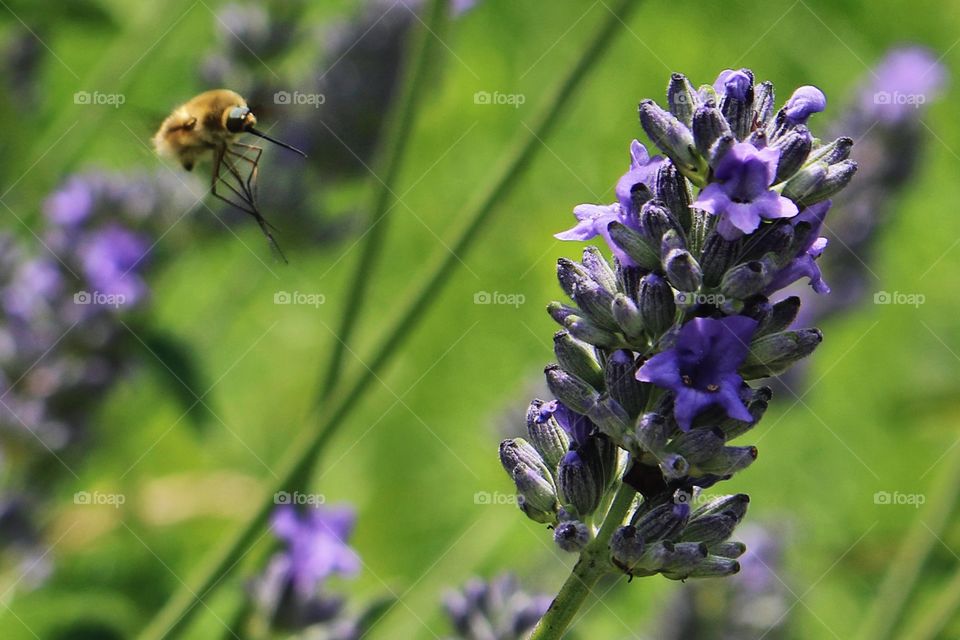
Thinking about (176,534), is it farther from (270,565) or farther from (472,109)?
(472,109)

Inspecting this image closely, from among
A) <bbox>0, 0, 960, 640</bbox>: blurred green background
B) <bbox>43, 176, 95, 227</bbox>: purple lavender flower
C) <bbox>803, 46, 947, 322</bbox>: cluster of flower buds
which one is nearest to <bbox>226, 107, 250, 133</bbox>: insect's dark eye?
<bbox>0, 0, 960, 640</bbox>: blurred green background

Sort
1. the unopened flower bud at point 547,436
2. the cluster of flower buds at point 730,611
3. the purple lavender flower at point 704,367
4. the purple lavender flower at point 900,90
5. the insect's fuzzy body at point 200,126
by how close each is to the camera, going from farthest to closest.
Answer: the purple lavender flower at point 900,90
the cluster of flower buds at point 730,611
the insect's fuzzy body at point 200,126
the unopened flower bud at point 547,436
the purple lavender flower at point 704,367

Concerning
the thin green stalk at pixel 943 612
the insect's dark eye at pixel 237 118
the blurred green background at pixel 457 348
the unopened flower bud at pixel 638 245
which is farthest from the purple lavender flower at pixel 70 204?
the thin green stalk at pixel 943 612

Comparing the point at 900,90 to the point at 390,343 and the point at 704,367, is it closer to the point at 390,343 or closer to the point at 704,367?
the point at 390,343

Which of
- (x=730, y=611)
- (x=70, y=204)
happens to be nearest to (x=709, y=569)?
(x=730, y=611)

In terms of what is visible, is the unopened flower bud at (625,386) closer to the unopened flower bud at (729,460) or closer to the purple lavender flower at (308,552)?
the unopened flower bud at (729,460)

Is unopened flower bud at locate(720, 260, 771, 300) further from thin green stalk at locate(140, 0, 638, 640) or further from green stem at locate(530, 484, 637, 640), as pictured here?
thin green stalk at locate(140, 0, 638, 640)
